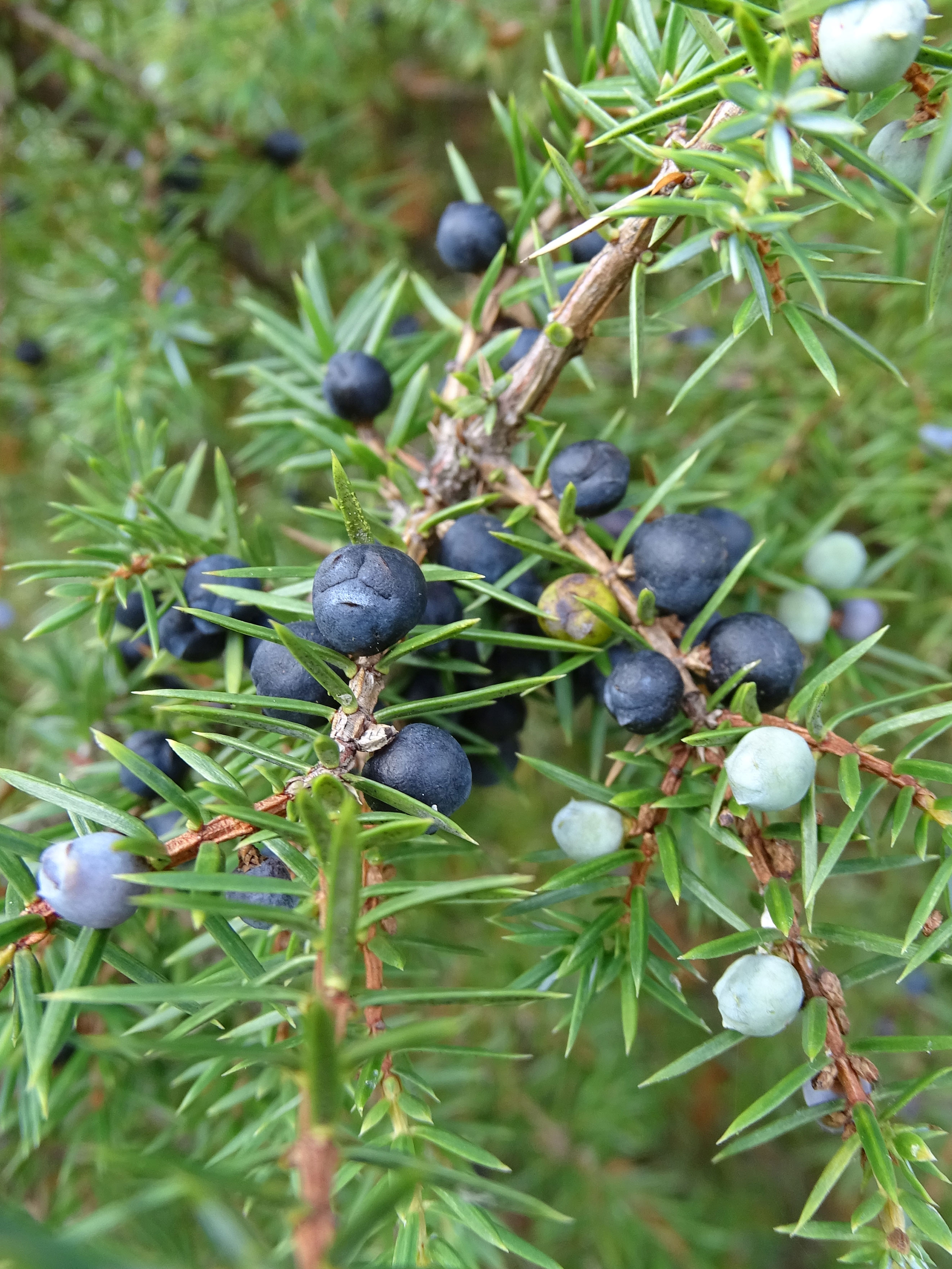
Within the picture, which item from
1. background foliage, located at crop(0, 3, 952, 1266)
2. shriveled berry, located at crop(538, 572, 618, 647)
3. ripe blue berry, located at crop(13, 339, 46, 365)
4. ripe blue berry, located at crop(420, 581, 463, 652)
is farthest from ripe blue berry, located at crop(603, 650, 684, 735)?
ripe blue berry, located at crop(13, 339, 46, 365)

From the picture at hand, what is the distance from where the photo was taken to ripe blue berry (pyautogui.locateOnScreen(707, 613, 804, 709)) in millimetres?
714

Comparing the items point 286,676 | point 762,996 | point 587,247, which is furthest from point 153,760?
point 587,247

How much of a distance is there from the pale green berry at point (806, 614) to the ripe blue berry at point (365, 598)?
0.55m

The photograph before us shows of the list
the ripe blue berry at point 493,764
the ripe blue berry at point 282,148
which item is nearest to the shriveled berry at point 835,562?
the ripe blue berry at point 493,764

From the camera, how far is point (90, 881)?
0.56 meters

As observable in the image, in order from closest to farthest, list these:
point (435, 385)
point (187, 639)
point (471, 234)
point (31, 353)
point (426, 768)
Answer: point (426, 768)
point (187, 639)
point (471, 234)
point (435, 385)
point (31, 353)

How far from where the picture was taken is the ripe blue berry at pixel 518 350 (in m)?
0.90

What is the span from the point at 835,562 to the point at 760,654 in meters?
0.38

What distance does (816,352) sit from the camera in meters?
0.65

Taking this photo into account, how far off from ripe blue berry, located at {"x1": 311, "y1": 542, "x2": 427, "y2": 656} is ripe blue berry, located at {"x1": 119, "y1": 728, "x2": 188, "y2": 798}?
0.33 metres

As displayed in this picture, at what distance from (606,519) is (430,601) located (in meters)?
0.27

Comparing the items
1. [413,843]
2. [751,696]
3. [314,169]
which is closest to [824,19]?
[751,696]

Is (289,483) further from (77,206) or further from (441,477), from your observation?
(441,477)

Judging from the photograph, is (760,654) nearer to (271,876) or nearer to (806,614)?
(806,614)
